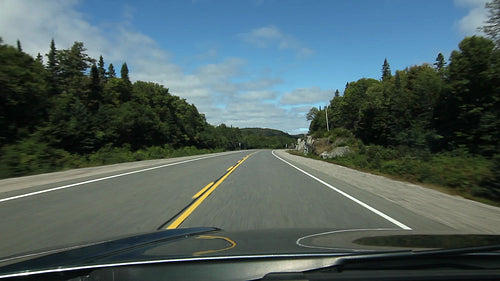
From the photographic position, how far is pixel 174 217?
22.4 ft

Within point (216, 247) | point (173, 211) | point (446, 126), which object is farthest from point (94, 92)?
point (216, 247)

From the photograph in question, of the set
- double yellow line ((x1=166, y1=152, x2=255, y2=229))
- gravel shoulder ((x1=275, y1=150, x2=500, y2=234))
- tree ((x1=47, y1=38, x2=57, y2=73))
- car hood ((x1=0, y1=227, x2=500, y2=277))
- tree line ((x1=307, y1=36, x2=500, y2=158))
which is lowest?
gravel shoulder ((x1=275, y1=150, x2=500, y2=234))

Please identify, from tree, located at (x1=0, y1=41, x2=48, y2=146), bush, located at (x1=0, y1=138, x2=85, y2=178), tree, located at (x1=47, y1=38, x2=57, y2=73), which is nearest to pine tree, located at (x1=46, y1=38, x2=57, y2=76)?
tree, located at (x1=47, y1=38, x2=57, y2=73)

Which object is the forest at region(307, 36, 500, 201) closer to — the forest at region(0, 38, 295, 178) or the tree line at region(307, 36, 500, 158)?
the tree line at region(307, 36, 500, 158)

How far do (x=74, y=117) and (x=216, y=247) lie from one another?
1855 inches

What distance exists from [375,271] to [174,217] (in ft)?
17.0

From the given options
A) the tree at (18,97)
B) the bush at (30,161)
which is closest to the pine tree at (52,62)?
the tree at (18,97)

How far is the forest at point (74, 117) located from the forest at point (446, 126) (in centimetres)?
2095

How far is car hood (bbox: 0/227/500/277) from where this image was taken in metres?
2.54

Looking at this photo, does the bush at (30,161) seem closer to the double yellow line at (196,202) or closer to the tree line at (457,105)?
the double yellow line at (196,202)

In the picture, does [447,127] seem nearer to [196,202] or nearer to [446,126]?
[446,126]

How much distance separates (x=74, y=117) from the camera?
142ft

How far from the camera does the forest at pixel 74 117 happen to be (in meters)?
22.8

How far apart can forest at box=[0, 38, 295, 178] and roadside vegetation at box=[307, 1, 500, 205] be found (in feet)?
68.5
